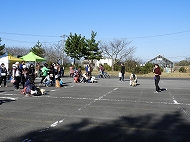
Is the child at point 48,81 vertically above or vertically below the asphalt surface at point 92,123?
above

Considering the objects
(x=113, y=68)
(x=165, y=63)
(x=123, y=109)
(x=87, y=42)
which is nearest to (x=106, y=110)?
(x=123, y=109)

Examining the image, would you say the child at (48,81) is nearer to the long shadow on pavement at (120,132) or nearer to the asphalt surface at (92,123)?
the asphalt surface at (92,123)

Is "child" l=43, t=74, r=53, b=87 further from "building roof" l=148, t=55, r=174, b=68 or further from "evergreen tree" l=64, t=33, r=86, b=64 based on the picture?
"building roof" l=148, t=55, r=174, b=68

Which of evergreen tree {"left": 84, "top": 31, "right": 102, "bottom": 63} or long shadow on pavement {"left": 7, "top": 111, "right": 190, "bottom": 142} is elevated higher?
evergreen tree {"left": 84, "top": 31, "right": 102, "bottom": 63}

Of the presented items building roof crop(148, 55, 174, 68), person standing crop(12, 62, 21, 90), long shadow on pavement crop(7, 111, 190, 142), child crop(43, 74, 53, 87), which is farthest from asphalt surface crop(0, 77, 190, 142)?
building roof crop(148, 55, 174, 68)

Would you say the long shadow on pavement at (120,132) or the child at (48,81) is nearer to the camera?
the long shadow on pavement at (120,132)

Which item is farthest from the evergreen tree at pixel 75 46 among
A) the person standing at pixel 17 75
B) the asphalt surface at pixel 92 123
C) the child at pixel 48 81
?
the asphalt surface at pixel 92 123

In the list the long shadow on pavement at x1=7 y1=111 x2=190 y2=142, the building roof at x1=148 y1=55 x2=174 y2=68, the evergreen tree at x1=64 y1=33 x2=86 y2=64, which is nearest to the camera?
the long shadow on pavement at x1=7 y1=111 x2=190 y2=142

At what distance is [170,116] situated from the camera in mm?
7270

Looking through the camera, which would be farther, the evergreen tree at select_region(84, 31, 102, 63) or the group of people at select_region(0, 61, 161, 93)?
the evergreen tree at select_region(84, 31, 102, 63)

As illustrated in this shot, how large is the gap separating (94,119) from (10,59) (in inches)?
765

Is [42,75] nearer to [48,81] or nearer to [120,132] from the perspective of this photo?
[48,81]

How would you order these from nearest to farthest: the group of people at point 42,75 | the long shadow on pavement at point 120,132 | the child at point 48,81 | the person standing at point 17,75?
the long shadow on pavement at point 120,132, the group of people at point 42,75, the person standing at point 17,75, the child at point 48,81

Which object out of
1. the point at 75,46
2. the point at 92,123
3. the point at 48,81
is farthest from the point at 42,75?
the point at 75,46
